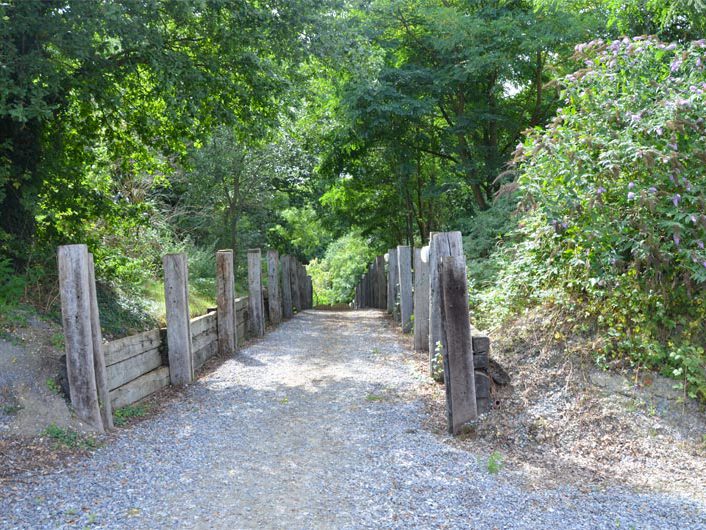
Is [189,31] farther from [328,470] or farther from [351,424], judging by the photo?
[328,470]

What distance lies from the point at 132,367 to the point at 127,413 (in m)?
0.54

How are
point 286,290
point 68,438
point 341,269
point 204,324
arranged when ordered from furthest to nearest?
point 341,269 < point 286,290 < point 204,324 < point 68,438

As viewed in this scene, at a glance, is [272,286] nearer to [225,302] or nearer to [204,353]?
[225,302]

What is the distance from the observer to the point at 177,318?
686 cm

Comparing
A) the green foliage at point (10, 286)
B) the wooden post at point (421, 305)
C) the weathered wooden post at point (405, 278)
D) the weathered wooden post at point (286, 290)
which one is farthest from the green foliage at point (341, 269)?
the green foliage at point (10, 286)

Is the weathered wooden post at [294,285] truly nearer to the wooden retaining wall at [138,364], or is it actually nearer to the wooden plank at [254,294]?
the wooden plank at [254,294]

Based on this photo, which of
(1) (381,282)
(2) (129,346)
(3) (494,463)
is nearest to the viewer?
(3) (494,463)

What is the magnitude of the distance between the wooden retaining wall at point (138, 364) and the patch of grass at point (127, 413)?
6 cm

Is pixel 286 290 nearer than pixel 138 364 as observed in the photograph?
No

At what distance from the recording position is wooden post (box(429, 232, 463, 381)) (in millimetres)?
5355

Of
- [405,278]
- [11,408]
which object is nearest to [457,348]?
[11,408]

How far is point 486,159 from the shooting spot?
44.7ft

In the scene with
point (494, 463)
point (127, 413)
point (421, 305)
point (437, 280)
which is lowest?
point (494, 463)

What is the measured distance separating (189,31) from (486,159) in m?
7.86
